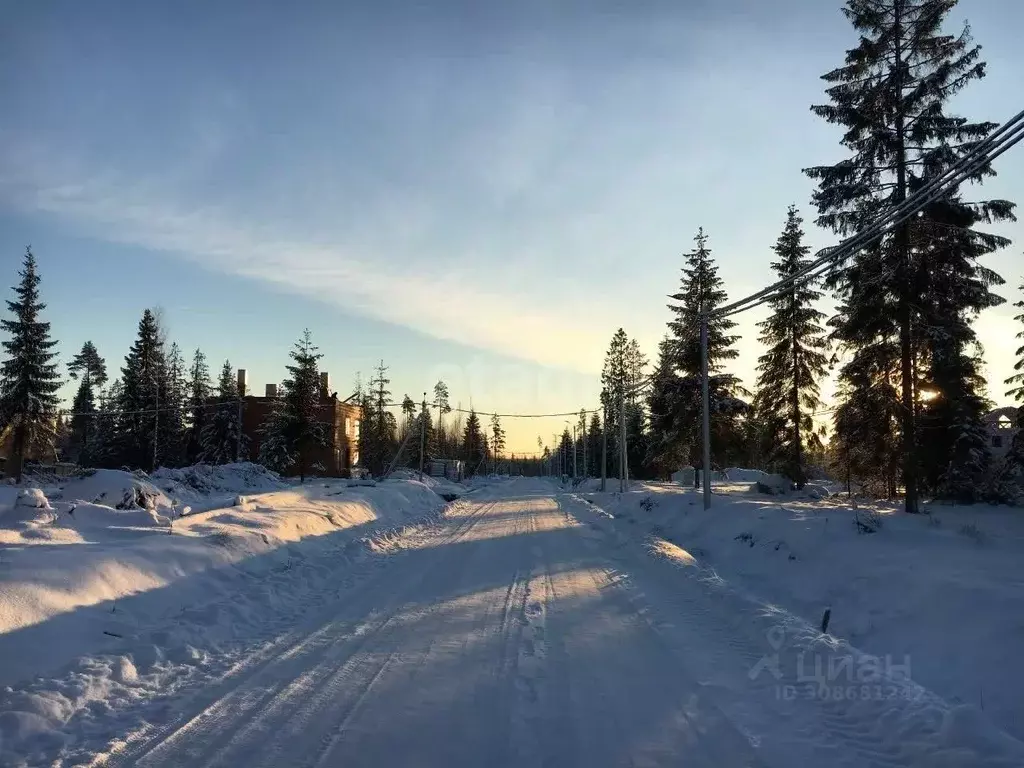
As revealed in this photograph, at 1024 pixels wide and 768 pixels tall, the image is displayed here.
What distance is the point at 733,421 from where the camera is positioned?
3894 cm

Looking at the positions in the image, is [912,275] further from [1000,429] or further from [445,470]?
[445,470]

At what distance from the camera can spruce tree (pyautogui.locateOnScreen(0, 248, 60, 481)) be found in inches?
1601

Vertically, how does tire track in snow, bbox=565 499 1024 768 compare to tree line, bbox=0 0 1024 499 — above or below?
below

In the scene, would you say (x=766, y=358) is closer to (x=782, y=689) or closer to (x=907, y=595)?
(x=907, y=595)

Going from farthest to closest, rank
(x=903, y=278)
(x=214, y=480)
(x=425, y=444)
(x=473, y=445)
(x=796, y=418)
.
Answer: (x=473, y=445)
(x=425, y=444)
(x=796, y=418)
(x=214, y=480)
(x=903, y=278)

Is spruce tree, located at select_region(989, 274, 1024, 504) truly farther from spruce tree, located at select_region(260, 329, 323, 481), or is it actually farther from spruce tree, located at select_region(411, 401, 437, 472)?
spruce tree, located at select_region(411, 401, 437, 472)

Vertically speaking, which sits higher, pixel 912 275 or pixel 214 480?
pixel 912 275

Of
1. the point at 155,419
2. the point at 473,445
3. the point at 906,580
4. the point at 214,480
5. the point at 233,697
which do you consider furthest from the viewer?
the point at 473,445

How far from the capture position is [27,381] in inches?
1612

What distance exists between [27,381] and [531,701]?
151ft

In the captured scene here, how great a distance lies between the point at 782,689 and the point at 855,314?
58.0 feet

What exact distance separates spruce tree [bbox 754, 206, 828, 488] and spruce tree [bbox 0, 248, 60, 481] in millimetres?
42222

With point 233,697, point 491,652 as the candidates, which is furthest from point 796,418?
point 233,697

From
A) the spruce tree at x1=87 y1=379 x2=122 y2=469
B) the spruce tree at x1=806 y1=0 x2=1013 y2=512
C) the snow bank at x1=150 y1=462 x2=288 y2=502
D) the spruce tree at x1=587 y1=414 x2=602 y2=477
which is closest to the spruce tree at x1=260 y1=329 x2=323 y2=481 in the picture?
the snow bank at x1=150 y1=462 x2=288 y2=502
